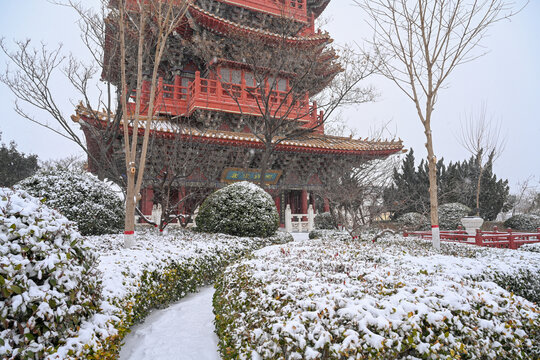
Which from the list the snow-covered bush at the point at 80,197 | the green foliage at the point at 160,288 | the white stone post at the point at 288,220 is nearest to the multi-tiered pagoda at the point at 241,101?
the white stone post at the point at 288,220

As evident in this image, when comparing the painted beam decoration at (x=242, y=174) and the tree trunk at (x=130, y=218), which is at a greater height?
the painted beam decoration at (x=242, y=174)

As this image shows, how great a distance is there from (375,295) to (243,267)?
5.81ft

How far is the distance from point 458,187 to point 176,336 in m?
17.5

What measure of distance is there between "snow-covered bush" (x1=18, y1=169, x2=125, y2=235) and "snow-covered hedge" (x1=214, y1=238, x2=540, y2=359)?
431cm

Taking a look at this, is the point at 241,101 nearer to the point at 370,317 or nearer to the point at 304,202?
the point at 304,202

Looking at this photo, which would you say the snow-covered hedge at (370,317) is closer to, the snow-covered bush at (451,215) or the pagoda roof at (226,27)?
the pagoda roof at (226,27)

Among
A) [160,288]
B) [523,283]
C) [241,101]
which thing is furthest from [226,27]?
[523,283]

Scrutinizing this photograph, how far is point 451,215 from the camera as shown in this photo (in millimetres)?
13945

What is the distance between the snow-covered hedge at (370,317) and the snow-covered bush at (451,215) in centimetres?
1219

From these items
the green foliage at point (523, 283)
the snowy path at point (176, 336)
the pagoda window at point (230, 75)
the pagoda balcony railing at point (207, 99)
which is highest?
the pagoda window at point (230, 75)

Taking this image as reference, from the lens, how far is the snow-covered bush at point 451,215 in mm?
13742

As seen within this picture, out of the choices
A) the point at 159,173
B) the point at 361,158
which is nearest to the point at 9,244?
the point at 159,173

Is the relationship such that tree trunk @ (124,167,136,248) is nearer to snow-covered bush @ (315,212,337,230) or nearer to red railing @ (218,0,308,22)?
snow-covered bush @ (315,212,337,230)

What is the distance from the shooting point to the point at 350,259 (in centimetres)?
375
